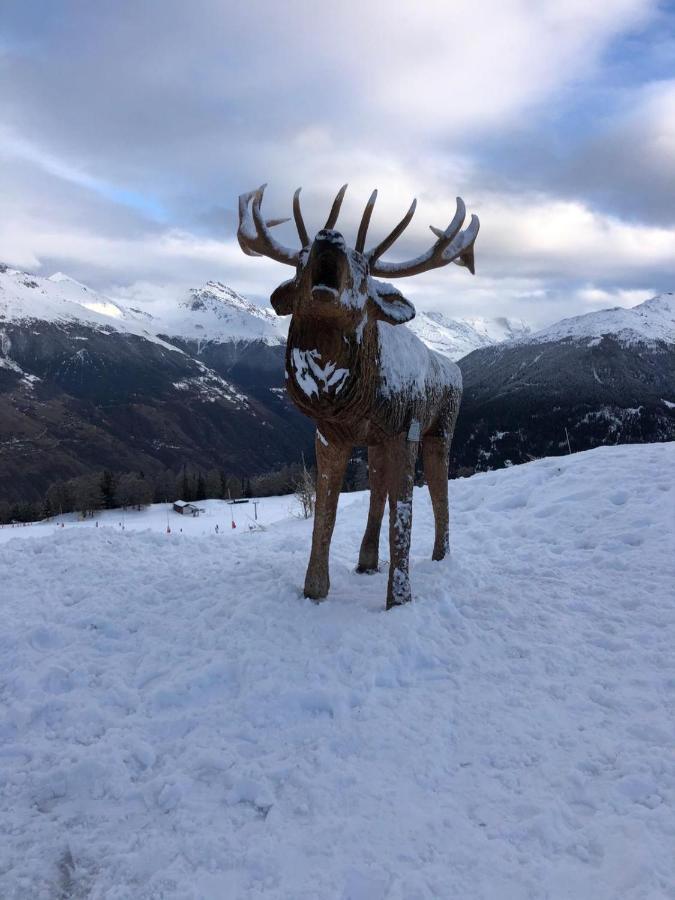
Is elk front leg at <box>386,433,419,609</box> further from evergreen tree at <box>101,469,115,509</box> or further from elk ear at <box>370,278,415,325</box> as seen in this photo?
evergreen tree at <box>101,469,115,509</box>

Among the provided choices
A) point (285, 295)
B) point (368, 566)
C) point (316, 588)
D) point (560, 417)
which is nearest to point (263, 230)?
point (285, 295)

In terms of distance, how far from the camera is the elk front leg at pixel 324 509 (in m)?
6.81

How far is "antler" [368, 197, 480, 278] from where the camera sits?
5.97 metres

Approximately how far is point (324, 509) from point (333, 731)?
3031 mm

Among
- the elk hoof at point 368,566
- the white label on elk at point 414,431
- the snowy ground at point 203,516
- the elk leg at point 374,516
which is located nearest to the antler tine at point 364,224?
the white label on elk at point 414,431

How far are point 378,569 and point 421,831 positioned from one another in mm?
4987

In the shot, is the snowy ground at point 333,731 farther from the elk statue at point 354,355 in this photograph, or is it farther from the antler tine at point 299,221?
the antler tine at point 299,221

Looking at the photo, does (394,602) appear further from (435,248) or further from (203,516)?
(203,516)

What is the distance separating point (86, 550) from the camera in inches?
320

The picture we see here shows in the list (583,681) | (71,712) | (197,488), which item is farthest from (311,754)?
(197,488)

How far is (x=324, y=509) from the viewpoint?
7.01 metres

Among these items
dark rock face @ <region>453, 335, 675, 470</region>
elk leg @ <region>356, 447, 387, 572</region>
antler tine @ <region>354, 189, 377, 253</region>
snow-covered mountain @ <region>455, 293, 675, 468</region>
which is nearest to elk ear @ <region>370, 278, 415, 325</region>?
antler tine @ <region>354, 189, 377, 253</region>

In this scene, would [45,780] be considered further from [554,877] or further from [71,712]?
[554,877]

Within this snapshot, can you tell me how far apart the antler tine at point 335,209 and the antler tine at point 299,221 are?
37 centimetres
